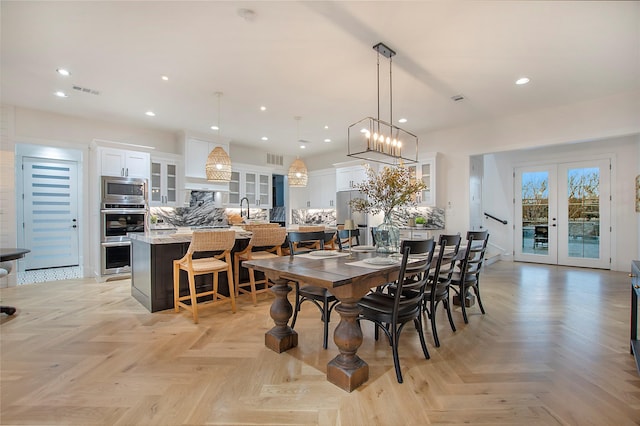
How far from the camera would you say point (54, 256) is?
606 centimetres

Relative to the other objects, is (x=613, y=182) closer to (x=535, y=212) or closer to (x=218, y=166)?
(x=535, y=212)

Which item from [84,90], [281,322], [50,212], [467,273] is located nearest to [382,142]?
[467,273]

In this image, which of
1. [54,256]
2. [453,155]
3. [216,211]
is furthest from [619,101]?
[54,256]

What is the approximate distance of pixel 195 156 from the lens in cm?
620

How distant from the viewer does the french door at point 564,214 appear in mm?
5633

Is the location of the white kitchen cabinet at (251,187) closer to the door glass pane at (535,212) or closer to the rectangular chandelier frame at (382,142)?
the rectangular chandelier frame at (382,142)

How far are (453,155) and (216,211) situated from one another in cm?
539

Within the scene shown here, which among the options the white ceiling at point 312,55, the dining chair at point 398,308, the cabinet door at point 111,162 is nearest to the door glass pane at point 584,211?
the white ceiling at point 312,55

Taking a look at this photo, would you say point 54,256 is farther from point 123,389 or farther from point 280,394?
point 280,394

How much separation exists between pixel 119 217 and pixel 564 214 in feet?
28.6

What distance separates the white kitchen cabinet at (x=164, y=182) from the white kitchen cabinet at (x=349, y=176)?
12.3ft

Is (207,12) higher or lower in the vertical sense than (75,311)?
higher

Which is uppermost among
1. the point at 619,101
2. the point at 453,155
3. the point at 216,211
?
the point at 619,101

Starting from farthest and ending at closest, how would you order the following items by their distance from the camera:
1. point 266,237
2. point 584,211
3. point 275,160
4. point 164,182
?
point 275,160 → point 164,182 → point 584,211 → point 266,237
